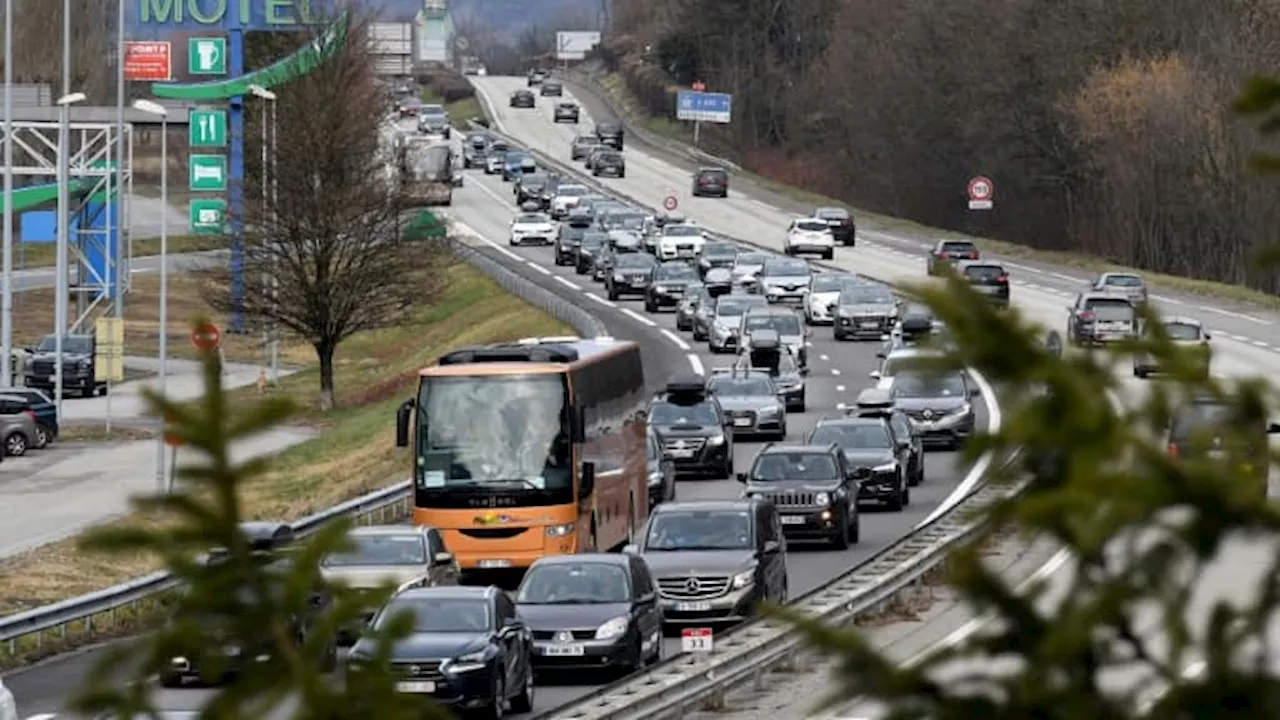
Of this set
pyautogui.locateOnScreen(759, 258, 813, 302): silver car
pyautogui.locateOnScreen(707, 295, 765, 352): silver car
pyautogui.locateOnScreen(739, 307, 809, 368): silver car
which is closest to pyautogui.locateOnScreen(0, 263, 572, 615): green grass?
pyautogui.locateOnScreen(707, 295, 765, 352): silver car

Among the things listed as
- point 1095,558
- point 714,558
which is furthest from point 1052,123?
point 1095,558

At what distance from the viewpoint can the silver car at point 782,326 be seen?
62.2 meters

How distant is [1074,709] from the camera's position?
3857 mm

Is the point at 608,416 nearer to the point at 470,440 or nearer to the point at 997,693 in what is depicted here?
the point at 470,440

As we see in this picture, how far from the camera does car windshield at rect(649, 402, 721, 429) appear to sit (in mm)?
46531

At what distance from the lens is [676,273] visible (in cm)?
8112

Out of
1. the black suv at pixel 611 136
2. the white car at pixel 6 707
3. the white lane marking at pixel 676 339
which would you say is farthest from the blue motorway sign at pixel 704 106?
the white car at pixel 6 707

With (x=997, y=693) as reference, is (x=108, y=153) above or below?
below

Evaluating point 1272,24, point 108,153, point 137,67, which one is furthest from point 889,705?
point 1272,24

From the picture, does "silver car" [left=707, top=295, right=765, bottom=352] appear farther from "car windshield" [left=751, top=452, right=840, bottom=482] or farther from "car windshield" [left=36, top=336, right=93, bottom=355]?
"car windshield" [left=751, top=452, right=840, bottom=482]

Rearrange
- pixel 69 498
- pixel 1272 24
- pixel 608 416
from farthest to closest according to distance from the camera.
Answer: pixel 1272 24 → pixel 69 498 → pixel 608 416

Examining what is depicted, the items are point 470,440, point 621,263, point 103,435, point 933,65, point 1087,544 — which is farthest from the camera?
point 933,65

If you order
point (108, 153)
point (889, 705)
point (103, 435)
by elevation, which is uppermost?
point (889, 705)

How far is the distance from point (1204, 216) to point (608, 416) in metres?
71.8
